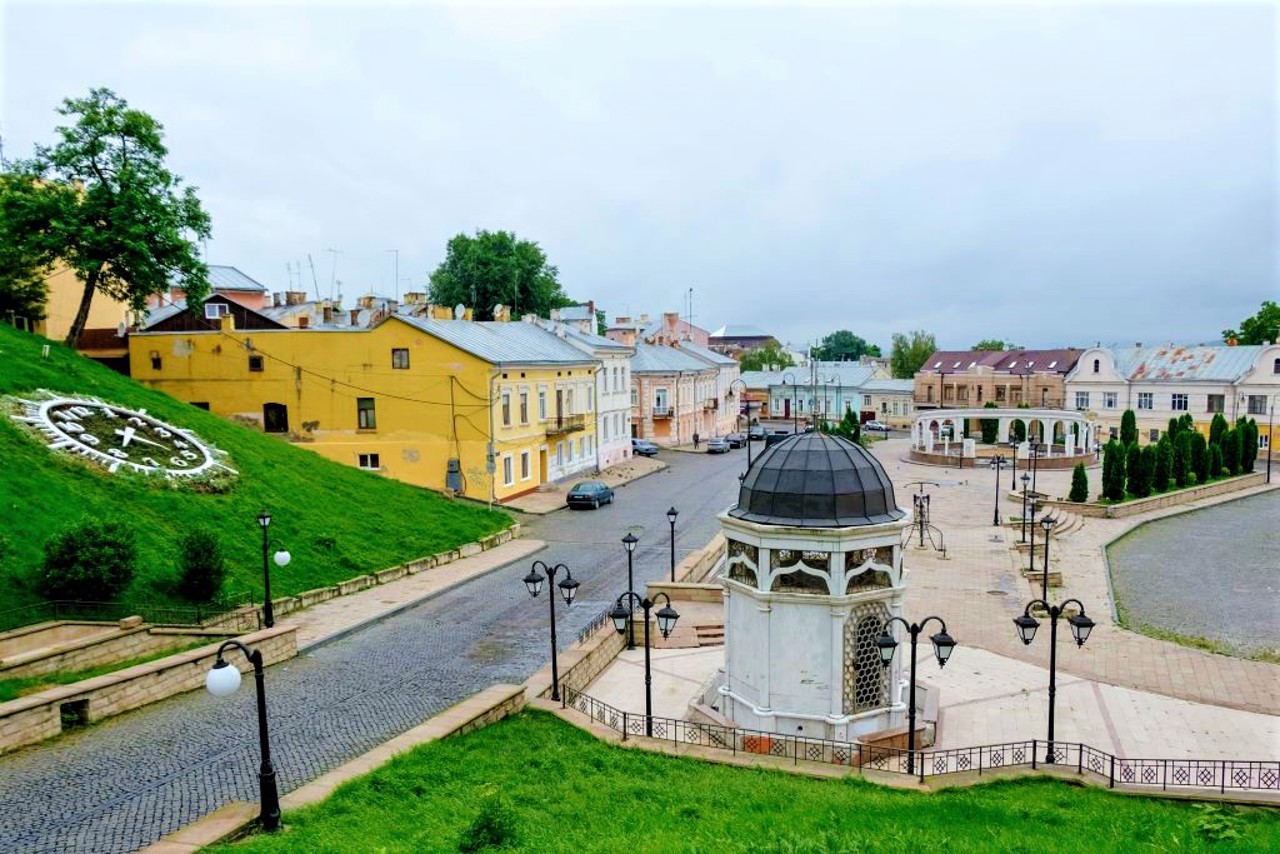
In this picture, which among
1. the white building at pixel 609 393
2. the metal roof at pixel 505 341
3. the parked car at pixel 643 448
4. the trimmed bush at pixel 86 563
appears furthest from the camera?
the parked car at pixel 643 448

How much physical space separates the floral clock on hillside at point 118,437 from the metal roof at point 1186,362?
2512 inches

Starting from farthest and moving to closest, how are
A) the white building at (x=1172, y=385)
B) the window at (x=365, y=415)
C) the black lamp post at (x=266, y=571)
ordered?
1. the white building at (x=1172, y=385)
2. the window at (x=365, y=415)
3. the black lamp post at (x=266, y=571)

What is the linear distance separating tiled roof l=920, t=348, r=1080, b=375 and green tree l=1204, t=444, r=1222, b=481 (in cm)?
2982

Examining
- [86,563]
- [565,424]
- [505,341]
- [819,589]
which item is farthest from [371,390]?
[819,589]

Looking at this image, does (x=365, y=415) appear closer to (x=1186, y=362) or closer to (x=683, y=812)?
(x=683, y=812)

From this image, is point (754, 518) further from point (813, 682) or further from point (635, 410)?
point (635, 410)

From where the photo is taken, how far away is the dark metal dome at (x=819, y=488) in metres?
14.7

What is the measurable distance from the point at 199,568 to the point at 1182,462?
1833 inches

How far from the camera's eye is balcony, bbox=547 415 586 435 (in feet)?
143

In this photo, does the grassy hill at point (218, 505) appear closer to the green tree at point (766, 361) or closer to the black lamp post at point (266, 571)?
the black lamp post at point (266, 571)

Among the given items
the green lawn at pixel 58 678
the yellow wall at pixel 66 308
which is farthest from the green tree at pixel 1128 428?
the yellow wall at pixel 66 308

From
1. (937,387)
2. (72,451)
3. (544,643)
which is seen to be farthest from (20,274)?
(937,387)

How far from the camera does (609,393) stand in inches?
2077

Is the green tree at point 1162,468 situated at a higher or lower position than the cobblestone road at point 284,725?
higher
